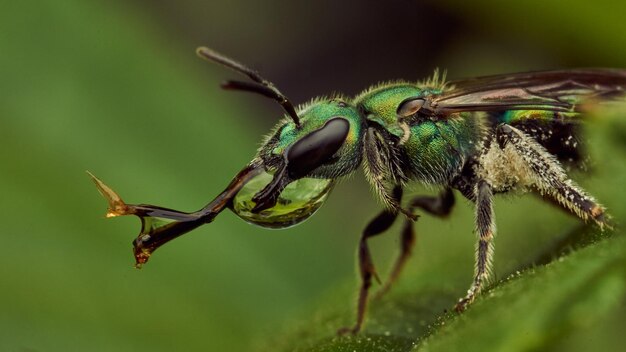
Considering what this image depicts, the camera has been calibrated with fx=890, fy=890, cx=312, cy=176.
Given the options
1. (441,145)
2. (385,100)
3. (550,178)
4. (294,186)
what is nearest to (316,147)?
(294,186)

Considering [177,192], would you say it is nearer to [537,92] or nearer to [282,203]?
[282,203]

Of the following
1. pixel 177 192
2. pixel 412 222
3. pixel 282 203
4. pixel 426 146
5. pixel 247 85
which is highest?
pixel 177 192

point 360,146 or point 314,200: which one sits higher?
point 360,146

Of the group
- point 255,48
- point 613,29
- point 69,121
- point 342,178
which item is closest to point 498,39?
point 613,29

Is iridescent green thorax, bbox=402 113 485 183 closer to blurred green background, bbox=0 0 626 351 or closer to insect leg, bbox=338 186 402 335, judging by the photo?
Result: insect leg, bbox=338 186 402 335

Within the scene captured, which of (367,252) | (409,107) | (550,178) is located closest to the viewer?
(550,178)

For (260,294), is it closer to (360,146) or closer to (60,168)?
(60,168)

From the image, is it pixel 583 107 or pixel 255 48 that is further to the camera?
pixel 255 48
